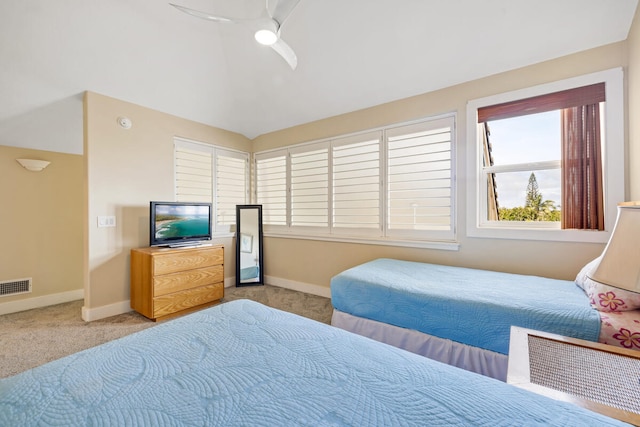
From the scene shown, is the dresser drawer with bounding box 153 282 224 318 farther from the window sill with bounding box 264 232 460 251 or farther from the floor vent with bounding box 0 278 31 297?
the floor vent with bounding box 0 278 31 297

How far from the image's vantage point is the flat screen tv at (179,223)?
3008 mm

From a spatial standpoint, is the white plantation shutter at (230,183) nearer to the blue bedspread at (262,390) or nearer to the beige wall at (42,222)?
the beige wall at (42,222)

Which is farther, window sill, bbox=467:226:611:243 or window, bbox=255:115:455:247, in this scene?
window, bbox=255:115:455:247

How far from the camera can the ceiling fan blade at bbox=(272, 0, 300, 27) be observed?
1.64m

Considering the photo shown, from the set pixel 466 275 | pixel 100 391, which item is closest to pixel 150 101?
pixel 100 391

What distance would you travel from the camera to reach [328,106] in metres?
3.41

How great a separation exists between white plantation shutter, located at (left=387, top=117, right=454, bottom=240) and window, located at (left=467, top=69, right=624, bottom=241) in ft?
0.78

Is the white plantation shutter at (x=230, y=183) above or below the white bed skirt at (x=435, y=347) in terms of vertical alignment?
above

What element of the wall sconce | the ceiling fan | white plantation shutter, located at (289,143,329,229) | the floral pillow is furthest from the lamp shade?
the wall sconce

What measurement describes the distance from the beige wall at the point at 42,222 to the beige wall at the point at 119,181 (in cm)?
117

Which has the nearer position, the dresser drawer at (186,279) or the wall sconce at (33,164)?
the dresser drawer at (186,279)

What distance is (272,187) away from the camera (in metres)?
4.26

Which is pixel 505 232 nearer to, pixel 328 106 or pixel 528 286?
pixel 528 286

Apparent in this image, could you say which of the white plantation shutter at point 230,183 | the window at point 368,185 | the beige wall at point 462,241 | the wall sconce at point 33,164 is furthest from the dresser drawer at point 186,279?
the wall sconce at point 33,164
